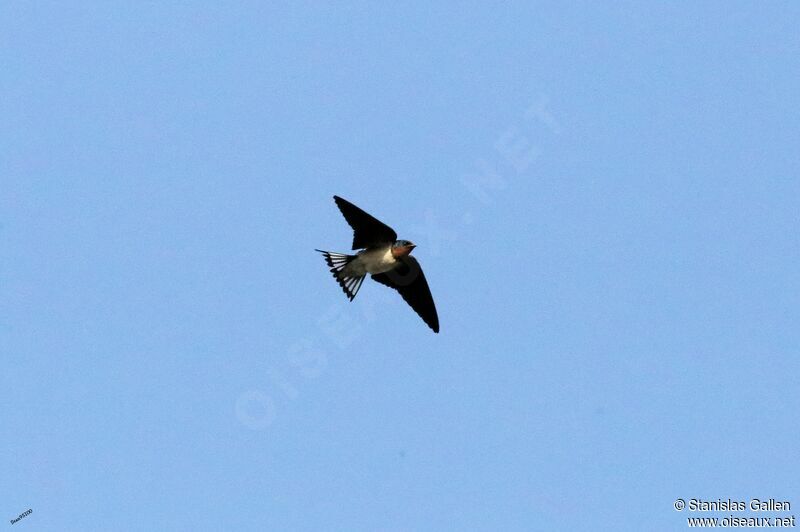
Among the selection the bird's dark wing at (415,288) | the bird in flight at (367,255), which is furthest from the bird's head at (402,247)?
the bird's dark wing at (415,288)

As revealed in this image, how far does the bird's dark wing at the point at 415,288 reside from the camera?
1448 centimetres

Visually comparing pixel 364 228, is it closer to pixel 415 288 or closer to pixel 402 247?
pixel 402 247

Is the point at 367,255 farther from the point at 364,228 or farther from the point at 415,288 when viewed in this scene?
the point at 415,288

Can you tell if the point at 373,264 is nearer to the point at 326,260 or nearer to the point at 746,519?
the point at 326,260

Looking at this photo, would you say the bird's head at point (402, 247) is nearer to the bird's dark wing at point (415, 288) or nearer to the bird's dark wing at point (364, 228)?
the bird's dark wing at point (364, 228)

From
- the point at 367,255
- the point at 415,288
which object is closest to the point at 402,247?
the point at 367,255

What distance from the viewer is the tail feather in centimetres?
1377

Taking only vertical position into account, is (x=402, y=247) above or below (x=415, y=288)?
below

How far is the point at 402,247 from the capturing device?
13.6 metres

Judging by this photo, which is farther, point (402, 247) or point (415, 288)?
point (415, 288)

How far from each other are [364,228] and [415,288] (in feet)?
5.16

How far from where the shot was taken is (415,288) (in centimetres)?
1473

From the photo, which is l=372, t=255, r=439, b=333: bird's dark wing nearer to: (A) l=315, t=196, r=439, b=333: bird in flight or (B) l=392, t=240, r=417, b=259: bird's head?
(A) l=315, t=196, r=439, b=333: bird in flight

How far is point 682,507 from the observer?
12477 mm
